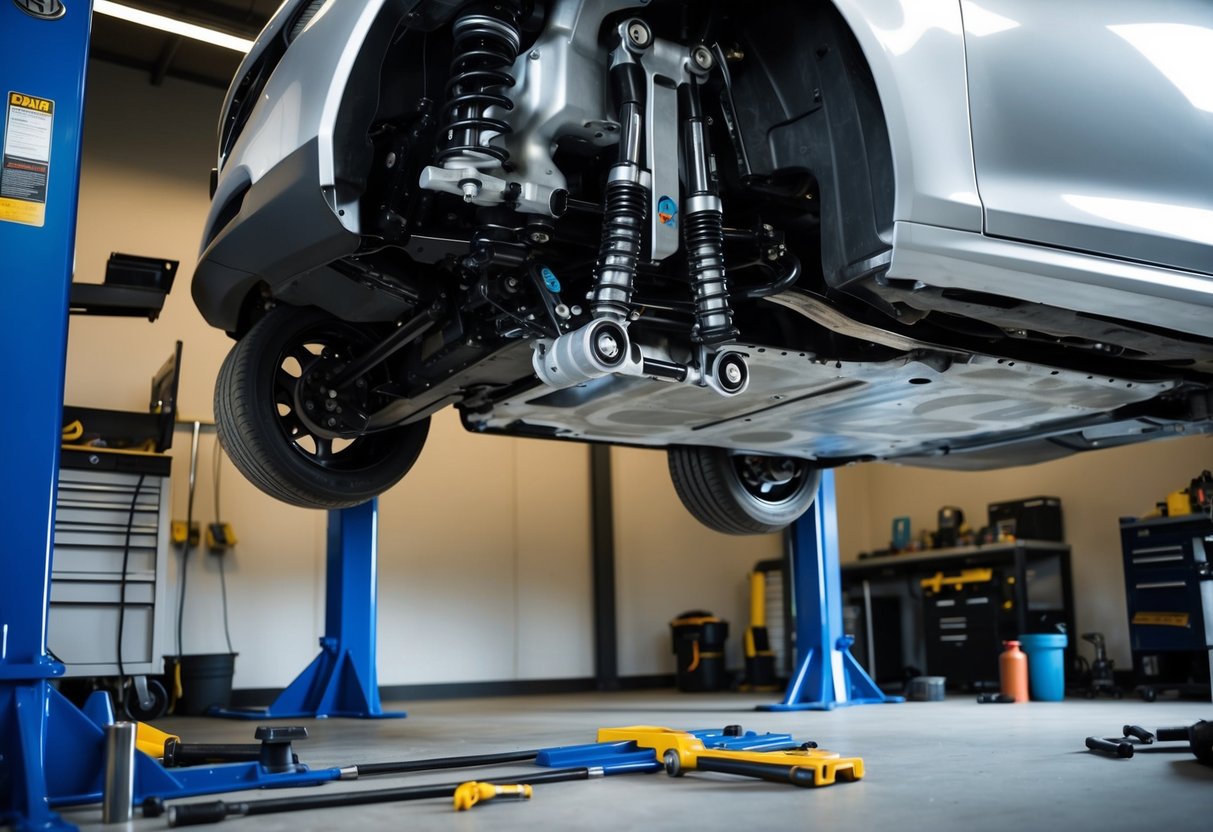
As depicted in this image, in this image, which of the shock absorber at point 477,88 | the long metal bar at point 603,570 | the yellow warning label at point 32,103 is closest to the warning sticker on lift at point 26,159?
the yellow warning label at point 32,103

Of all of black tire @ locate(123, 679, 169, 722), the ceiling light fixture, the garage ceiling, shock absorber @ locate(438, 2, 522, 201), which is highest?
the garage ceiling

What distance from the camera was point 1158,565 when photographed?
19.0 ft

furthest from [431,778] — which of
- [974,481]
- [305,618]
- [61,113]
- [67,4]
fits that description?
[974,481]

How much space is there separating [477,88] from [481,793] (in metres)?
1.28

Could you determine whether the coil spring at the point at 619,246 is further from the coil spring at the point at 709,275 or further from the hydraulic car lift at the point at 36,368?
the hydraulic car lift at the point at 36,368

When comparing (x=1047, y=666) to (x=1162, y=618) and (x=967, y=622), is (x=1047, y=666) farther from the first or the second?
(x=967, y=622)

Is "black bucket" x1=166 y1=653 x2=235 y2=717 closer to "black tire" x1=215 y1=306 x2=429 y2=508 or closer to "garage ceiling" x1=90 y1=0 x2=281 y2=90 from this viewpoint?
"black tire" x1=215 y1=306 x2=429 y2=508

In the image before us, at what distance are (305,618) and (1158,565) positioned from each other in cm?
498

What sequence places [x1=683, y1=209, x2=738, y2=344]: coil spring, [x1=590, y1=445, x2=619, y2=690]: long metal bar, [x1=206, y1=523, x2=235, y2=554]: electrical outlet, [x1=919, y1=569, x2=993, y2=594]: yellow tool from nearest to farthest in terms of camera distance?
1. [x1=683, y1=209, x2=738, y2=344]: coil spring
2. [x1=206, y1=523, x2=235, y2=554]: electrical outlet
3. [x1=919, y1=569, x2=993, y2=594]: yellow tool
4. [x1=590, y1=445, x2=619, y2=690]: long metal bar

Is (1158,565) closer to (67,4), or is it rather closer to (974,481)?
(974,481)

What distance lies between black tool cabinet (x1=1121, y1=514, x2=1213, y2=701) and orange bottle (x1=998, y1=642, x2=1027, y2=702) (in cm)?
55

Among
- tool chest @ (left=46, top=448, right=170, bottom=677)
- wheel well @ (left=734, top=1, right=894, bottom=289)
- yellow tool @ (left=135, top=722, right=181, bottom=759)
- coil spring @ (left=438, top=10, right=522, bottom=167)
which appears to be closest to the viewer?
coil spring @ (left=438, top=10, right=522, bottom=167)

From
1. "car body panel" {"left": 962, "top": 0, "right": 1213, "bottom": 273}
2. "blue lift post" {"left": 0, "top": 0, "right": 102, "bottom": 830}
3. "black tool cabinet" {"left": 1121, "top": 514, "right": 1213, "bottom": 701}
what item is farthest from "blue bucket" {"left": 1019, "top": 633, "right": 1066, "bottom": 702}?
"blue lift post" {"left": 0, "top": 0, "right": 102, "bottom": 830}

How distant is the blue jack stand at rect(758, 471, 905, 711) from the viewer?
519 cm
